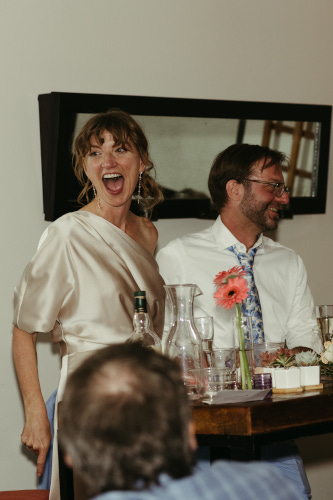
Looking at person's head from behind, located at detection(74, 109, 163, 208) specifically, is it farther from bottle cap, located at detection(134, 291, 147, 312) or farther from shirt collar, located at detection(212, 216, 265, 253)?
bottle cap, located at detection(134, 291, 147, 312)

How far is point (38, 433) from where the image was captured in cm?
227

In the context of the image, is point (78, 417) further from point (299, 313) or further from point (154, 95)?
point (154, 95)

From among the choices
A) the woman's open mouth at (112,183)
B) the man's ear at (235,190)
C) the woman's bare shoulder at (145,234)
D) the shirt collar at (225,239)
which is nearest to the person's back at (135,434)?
the woman's open mouth at (112,183)

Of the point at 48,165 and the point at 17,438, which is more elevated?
the point at 48,165

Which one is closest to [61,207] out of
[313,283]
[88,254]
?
[88,254]

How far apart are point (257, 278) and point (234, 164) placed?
1.49ft

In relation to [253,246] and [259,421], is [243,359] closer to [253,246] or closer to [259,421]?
[259,421]

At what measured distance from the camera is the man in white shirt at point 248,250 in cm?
284

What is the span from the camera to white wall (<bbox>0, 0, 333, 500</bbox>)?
2.88m

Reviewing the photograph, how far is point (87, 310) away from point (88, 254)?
18 centimetres

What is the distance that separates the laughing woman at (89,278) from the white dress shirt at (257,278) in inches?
10.8

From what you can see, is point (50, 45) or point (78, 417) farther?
point (50, 45)

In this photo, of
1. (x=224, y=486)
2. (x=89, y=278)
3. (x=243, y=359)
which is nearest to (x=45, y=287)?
(x=89, y=278)

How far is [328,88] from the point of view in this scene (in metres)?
3.70
